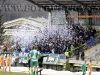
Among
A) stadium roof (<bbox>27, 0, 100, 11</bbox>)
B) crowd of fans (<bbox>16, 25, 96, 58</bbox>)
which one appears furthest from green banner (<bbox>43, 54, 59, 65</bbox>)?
stadium roof (<bbox>27, 0, 100, 11</bbox>)

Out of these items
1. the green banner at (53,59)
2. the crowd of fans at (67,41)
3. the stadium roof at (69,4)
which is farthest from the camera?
the stadium roof at (69,4)

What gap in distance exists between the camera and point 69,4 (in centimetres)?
4512

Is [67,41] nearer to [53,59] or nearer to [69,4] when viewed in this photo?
[53,59]

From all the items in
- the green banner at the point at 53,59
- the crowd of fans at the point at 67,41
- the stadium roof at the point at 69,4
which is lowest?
the green banner at the point at 53,59

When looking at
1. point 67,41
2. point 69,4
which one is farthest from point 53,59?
point 69,4

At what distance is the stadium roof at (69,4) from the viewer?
1677 inches

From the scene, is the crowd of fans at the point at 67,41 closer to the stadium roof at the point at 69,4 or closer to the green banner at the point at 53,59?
the green banner at the point at 53,59

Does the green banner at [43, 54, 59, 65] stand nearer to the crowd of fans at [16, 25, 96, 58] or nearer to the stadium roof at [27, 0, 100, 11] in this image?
the crowd of fans at [16, 25, 96, 58]

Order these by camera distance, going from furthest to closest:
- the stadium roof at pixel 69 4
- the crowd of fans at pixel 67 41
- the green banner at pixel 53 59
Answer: the stadium roof at pixel 69 4, the crowd of fans at pixel 67 41, the green banner at pixel 53 59

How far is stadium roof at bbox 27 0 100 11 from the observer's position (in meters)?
42.6

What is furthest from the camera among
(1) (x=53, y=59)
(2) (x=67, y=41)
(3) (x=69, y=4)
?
(3) (x=69, y=4)

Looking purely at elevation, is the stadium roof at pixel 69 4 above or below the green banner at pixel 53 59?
above

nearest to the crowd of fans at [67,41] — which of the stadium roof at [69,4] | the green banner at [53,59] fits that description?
the green banner at [53,59]

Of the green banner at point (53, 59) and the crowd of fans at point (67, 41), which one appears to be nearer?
the green banner at point (53, 59)
